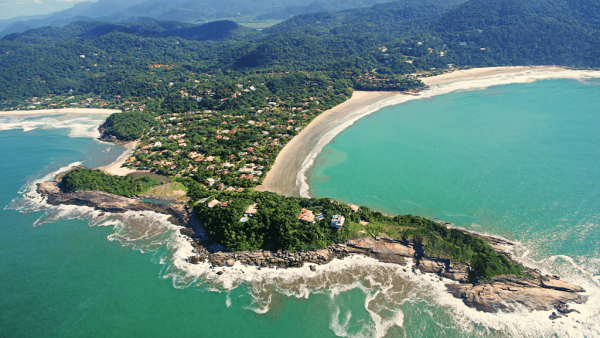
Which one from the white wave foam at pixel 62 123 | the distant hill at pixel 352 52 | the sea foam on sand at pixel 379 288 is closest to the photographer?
the sea foam on sand at pixel 379 288

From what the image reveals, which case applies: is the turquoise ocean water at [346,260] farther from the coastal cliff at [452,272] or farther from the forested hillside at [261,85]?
the forested hillside at [261,85]

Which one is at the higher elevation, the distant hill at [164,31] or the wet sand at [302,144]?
the distant hill at [164,31]

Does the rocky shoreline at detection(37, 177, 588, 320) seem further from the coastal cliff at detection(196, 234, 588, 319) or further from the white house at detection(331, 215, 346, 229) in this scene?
the white house at detection(331, 215, 346, 229)

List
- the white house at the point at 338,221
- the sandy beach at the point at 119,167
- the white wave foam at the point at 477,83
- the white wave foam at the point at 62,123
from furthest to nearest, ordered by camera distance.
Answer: the white wave foam at the point at 477,83, the white wave foam at the point at 62,123, the sandy beach at the point at 119,167, the white house at the point at 338,221

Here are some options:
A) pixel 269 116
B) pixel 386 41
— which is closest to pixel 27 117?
pixel 269 116

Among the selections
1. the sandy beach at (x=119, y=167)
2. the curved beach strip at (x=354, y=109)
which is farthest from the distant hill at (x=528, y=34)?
the sandy beach at (x=119, y=167)

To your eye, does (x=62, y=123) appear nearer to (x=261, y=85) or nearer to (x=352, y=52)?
(x=261, y=85)

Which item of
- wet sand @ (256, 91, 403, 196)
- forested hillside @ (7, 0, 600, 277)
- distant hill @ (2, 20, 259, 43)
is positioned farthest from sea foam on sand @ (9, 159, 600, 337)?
distant hill @ (2, 20, 259, 43)

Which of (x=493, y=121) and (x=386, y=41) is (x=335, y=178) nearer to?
(x=493, y=121)
